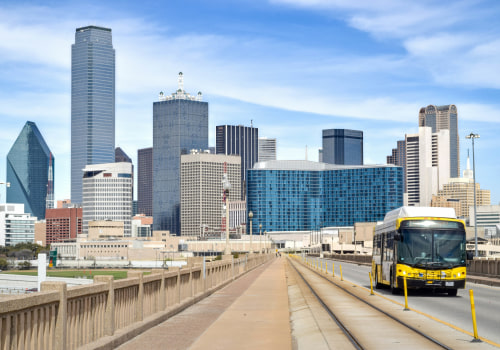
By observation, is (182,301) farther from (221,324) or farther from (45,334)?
(45,334)

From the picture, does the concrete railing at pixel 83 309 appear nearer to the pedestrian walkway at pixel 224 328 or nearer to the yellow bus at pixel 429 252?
the pedestrian walkway at pixel 224 328

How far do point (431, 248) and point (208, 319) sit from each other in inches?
Answer: 508

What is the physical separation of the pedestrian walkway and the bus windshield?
19.1ft

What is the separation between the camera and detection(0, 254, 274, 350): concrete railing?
30.4 feet

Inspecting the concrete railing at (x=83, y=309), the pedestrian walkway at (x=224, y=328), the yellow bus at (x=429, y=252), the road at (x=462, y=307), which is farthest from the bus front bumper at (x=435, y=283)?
the concrete railing at (x=83, y=309)

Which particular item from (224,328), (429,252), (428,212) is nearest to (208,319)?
(224,328)

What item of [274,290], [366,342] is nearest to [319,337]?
[366,342]

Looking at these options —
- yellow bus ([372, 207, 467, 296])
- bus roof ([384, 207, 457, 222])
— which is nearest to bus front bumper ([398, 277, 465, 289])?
yellow bus ([372, 207, 467, 296])

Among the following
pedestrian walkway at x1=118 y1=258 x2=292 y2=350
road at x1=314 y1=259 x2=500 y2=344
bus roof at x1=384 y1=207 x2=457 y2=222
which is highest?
bus roof at x1=384 y1=207 x2=457 y2=222

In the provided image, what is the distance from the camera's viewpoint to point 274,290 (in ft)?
117

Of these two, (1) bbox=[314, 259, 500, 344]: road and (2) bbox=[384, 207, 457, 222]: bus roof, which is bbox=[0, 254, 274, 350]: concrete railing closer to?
(1) bbox=[314, 259, 500, 344]: road

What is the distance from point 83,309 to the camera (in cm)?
1213

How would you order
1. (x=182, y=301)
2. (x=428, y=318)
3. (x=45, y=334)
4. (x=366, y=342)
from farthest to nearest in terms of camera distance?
(x=182, y=301) → (x=428, y=318) → (x=366, y=342) → (x=45, y=334)

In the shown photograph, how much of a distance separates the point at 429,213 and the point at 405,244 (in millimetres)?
2150
